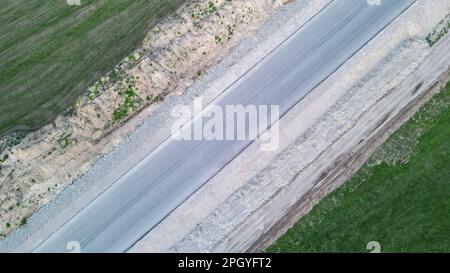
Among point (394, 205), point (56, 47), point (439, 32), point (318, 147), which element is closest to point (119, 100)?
point (56, 47)

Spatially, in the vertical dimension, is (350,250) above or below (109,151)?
below

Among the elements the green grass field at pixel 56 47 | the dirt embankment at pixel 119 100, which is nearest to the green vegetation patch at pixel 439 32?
the dirt embankment at pixel 119 100

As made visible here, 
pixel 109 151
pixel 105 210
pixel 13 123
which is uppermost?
pixel 13 123

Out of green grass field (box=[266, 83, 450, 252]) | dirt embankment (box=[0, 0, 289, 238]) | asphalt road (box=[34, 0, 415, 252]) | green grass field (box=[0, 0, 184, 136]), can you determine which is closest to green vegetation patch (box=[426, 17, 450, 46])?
asphalt road (box=[34, 0, 415, 252])

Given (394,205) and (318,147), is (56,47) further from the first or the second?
(394,205)

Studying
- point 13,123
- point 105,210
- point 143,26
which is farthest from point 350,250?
point 13,123

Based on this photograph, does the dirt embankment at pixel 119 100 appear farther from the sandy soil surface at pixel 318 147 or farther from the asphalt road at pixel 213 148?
the sandy soil surface at pixel 318 147

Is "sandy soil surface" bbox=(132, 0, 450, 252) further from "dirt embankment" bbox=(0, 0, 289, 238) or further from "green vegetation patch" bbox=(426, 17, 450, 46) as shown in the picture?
"dirt embankment" bbox=(0, 0, 289, 238)
